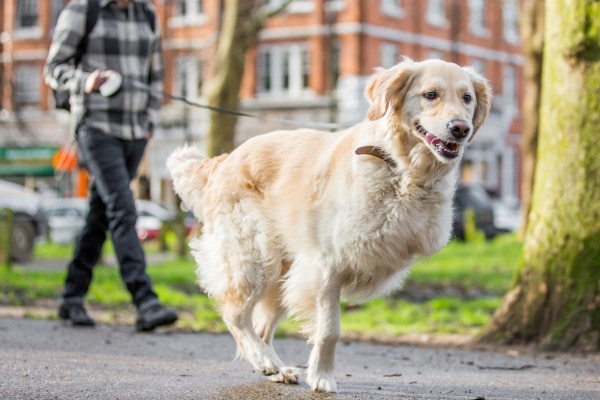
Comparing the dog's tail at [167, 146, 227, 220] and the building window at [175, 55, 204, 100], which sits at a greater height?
the building window at [175, 55, 204, 100]

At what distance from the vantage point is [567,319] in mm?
6039

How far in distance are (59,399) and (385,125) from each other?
6.45 ft

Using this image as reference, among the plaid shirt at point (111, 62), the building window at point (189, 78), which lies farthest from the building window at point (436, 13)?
the plaid shirt at point (111, 62)

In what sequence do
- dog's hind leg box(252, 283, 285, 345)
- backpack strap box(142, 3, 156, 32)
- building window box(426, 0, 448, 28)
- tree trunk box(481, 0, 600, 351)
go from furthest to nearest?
1. building window box(426, 0, 448, 28)
2. backpack strap box(142, 3, 156, 32)
3. tree trunk box(481, 0, 600, 351)
4. dog's hind leg box(252, 283, 285, 345)

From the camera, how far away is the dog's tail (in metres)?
5.31

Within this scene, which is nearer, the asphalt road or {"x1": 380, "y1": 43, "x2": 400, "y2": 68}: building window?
the asphalt road

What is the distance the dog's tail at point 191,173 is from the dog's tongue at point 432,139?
63.2 inches

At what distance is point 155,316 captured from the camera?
20.1ft

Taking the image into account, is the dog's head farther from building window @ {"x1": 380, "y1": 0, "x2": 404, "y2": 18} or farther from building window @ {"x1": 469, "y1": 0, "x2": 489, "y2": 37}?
building window @ {"x1": 469, "y1": 0, "x2": 489, "y2": 37}

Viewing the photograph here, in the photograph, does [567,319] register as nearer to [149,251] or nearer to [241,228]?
[241,228]

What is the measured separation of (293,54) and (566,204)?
106 ft

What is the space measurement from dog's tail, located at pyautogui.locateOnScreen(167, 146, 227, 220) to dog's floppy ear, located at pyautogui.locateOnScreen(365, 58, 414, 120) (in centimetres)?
137

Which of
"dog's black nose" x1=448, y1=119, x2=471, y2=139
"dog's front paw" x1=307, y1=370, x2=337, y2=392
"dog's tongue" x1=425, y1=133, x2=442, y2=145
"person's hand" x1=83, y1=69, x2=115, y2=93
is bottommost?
"dog's front paw" x1=307, y1=370, x2=337, y2=392

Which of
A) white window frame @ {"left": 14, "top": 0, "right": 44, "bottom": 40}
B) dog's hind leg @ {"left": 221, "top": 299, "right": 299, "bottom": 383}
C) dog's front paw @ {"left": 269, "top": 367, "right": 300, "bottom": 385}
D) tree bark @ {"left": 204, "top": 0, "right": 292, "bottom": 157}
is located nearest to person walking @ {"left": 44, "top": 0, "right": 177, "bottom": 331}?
dog's hind leg @ {"left": 221, "top": 299, "right": 299, "bottom": 383}
